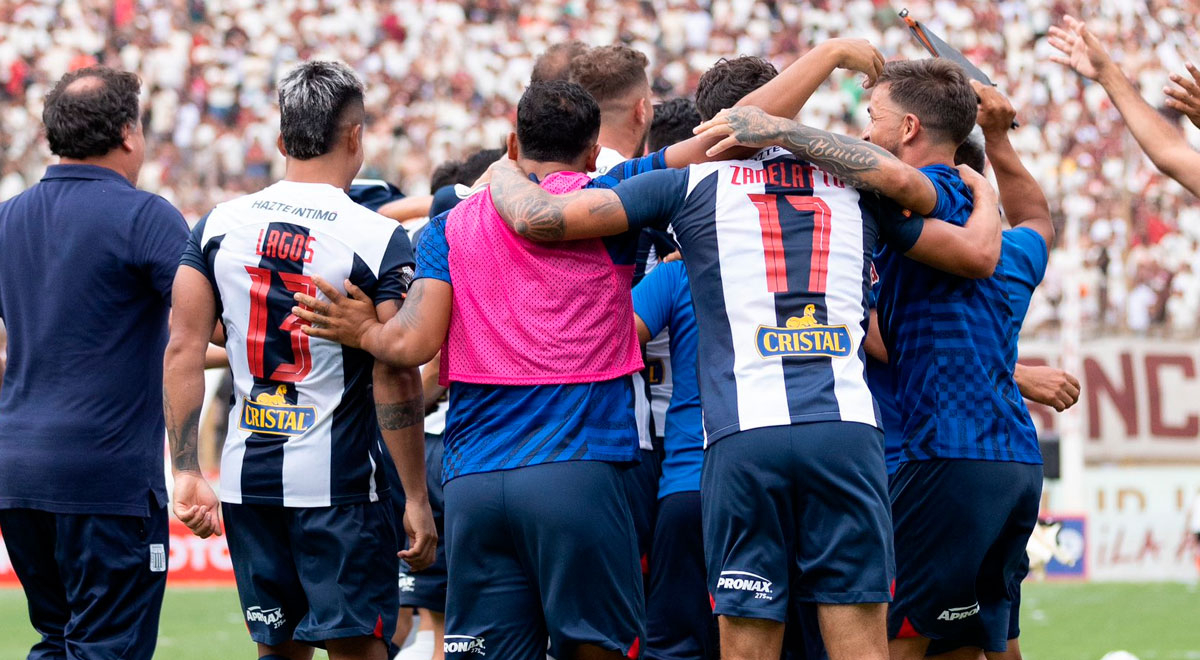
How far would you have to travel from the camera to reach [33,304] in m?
5.35

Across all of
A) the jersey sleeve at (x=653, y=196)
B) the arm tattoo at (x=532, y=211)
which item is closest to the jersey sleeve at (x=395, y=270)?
the arm tattoo at (x=532, y=211)

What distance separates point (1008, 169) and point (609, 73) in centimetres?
166

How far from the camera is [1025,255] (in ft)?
18.4

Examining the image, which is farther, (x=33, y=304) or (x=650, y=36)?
(x=650, y=36)

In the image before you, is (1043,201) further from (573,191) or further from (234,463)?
(234,463)

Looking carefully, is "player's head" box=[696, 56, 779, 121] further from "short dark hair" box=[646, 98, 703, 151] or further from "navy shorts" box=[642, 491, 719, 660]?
"navy shorts" box=[642, 491, 719, 660]

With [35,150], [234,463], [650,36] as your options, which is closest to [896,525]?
[234,463]

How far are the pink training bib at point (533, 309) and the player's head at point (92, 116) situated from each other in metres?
1.54

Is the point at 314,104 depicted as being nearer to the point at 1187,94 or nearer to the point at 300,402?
the point at 300,402

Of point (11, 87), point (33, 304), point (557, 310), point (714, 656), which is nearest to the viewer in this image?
point (557, 310)

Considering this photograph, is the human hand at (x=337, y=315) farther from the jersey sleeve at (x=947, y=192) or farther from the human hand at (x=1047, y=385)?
the human hand at (x=1047, y=385)

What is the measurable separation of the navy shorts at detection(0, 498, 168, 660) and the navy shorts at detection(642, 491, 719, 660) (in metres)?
1.85

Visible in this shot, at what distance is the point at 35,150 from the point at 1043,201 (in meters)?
21.0

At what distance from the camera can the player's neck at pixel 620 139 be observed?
6.25m
